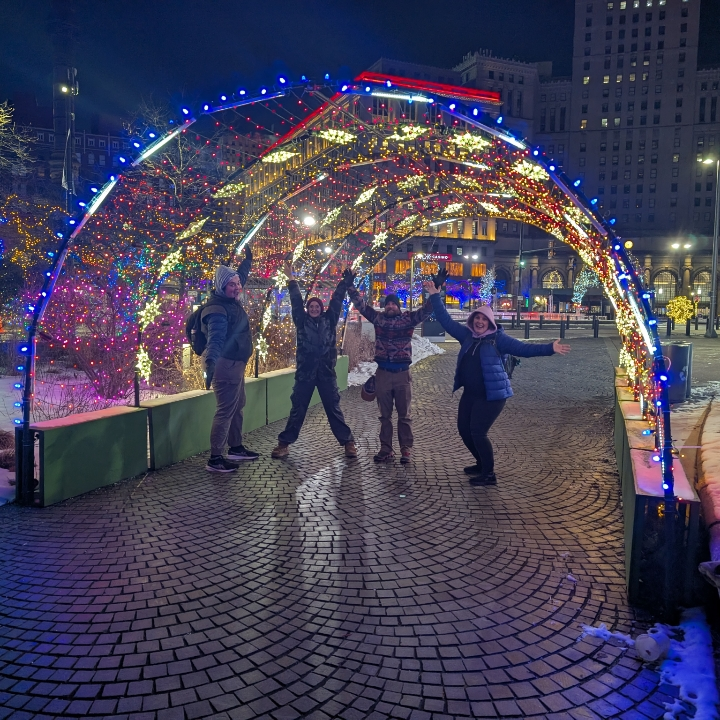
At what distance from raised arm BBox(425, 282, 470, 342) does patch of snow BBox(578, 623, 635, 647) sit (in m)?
3.34

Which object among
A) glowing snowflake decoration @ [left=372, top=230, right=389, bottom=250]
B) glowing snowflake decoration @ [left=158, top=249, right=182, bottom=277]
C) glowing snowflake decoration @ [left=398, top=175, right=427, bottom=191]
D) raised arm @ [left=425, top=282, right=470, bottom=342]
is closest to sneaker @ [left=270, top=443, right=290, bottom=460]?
raised arm @ [left=425, top=282, right=470, bottom=342]

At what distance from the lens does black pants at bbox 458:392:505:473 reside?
5926mm

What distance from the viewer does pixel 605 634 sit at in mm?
3322

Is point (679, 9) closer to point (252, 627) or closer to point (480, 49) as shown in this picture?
point (480, 49)

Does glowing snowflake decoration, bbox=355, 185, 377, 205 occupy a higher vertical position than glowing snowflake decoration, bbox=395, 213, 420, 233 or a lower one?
higher

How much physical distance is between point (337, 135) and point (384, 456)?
480cm

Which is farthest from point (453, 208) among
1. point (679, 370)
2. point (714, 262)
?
point (714, 262)

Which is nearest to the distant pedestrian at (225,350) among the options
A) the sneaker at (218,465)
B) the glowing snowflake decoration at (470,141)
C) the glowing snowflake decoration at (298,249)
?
the sneaker at (218,465)

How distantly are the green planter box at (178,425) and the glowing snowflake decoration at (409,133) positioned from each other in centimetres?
451

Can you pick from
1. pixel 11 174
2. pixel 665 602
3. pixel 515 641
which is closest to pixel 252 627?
pixel 515 641

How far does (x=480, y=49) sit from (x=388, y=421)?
104628 millimetres

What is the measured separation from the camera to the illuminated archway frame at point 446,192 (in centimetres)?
549

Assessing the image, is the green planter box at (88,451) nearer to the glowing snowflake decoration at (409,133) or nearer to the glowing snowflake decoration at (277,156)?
the glowing snowflake decoration at (277,156)

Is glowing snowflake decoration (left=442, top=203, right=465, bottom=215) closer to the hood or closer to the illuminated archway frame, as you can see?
the illuminated archway frame
